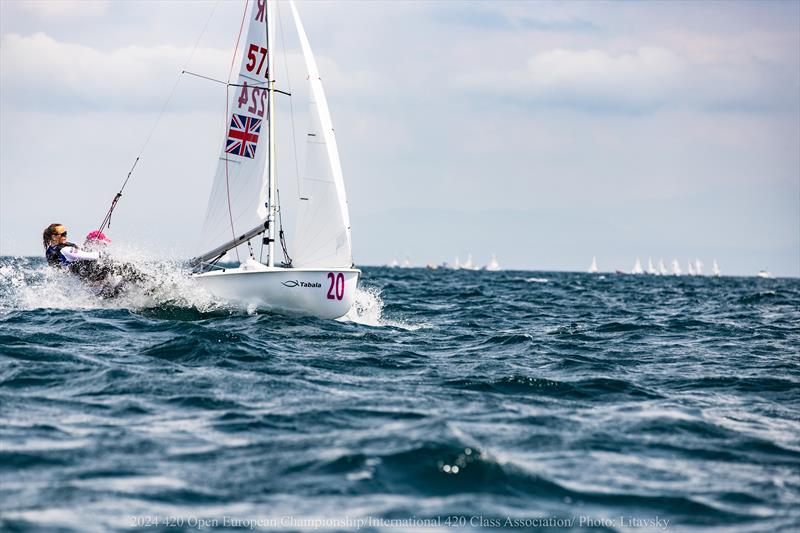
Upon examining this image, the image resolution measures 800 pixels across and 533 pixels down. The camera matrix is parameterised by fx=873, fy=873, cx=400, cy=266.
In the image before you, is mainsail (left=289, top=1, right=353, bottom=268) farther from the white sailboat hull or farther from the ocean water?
the ocean water

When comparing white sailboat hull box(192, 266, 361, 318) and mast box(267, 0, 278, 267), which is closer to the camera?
white sailboat hull box(192, 266, 361, 318)

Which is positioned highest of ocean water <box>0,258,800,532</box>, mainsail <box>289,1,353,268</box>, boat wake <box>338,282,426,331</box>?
mainsail <box>289,1,353,268</box>

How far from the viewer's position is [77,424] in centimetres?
761

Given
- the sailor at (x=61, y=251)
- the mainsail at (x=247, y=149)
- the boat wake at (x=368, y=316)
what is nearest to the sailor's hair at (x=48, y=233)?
the sailor at (x=61, y=251)

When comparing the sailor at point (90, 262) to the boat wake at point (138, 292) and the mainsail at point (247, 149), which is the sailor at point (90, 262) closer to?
the boat wake at point (138, 292)

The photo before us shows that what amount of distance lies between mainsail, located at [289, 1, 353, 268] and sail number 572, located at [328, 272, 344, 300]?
553 millimetres

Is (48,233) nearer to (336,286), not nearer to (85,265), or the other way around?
(85,265)

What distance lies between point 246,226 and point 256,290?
2.02m

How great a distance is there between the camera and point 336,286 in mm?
16250

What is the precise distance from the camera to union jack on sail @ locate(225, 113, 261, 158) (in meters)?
17.6

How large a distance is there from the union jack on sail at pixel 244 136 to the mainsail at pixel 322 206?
1.46 metres

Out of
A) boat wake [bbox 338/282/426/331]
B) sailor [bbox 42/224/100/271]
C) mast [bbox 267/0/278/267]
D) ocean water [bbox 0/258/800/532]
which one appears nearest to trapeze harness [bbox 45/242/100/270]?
sailor [bbox 42/224/100/271]

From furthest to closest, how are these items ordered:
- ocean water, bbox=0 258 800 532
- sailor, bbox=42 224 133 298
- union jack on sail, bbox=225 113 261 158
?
union jack on sail, bbox=225 113 261 158 < sailor, bbox=42 224 133 298 < ocean water, bbox=0 258 800 532

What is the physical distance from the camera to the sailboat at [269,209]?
16.2 meters
